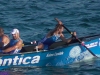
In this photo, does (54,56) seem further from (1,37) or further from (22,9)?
(22,9)

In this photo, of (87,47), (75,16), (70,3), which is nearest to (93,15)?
(75,16)

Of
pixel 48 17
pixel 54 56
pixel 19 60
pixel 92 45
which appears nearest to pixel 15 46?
pixel 19 60

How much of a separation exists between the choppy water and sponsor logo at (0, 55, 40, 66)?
0.30 metres

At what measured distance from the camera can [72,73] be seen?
61.1ft

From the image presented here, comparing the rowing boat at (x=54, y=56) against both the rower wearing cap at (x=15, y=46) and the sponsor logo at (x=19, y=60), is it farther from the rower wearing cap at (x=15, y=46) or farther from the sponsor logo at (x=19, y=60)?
the rower wearing cap at (x=15, y=46)

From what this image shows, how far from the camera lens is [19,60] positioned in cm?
1888

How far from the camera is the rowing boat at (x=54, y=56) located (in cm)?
1877

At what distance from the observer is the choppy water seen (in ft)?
78.2

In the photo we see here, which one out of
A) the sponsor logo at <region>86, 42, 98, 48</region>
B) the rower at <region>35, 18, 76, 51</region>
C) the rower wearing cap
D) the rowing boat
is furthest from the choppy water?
the rower at <region>35, 18, 76, 51</region>

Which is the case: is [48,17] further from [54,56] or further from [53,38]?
[54,56]

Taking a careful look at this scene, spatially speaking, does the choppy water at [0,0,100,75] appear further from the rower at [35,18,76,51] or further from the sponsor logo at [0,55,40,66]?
the rower at [35,18,76,51]

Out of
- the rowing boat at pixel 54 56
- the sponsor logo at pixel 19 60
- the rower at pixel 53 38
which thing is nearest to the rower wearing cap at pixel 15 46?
the rowing boat at pixel 54 56

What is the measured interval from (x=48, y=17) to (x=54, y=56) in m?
8.62

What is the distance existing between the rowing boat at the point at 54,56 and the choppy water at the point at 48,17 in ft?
0.91
